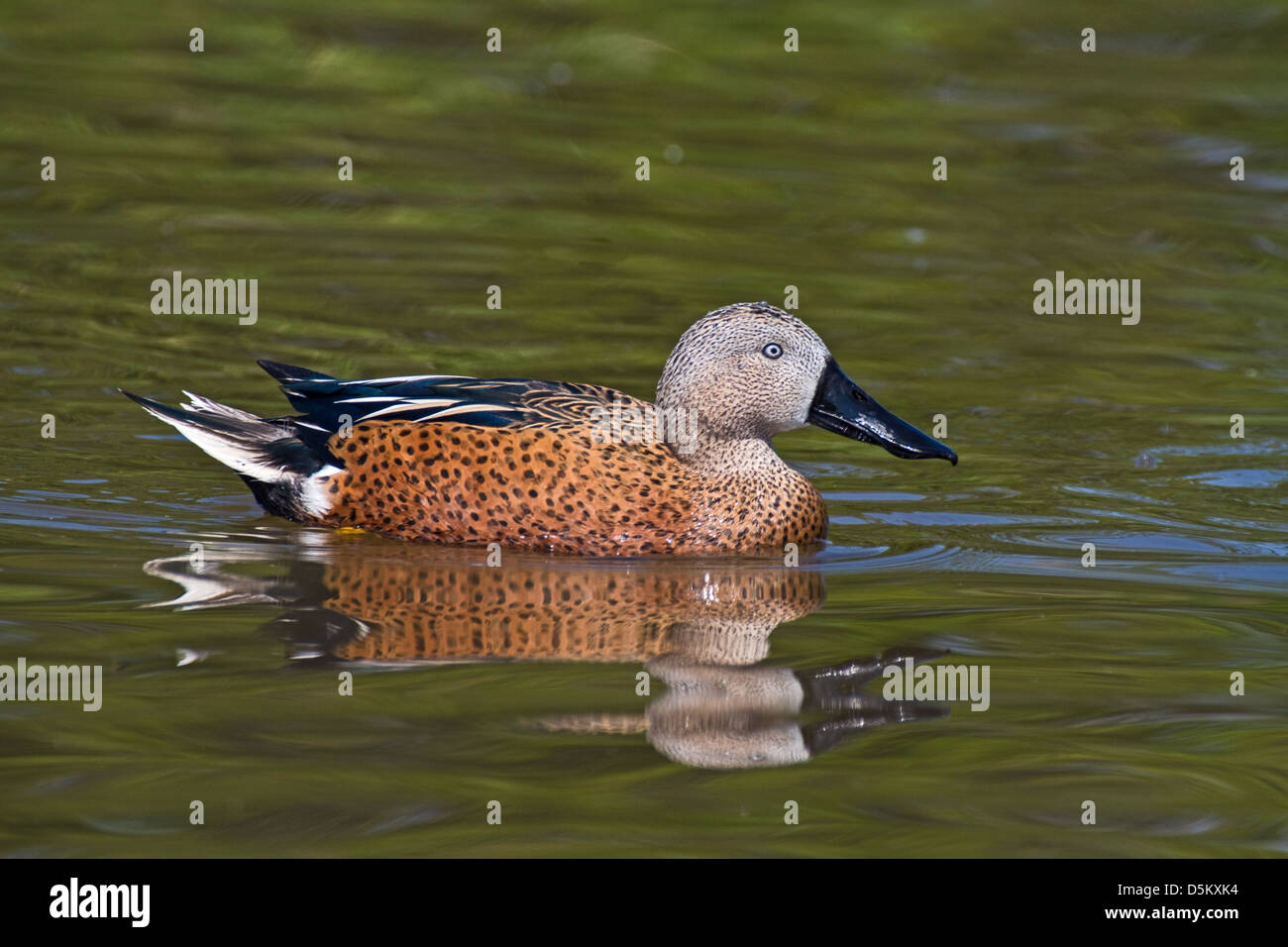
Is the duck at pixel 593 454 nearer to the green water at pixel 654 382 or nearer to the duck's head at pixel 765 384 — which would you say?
the duck's head at pixel 765 384

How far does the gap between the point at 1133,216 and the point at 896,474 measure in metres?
5.33

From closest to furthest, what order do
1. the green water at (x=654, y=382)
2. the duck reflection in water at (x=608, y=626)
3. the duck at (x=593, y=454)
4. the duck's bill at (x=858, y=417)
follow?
the green water at (x=654, y=382), the duck reflection in water at (x=608, y=626), the duck at (x=593, y=454), the duck's bill at (x=858, y=417)

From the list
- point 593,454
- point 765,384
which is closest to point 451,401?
point 593,454

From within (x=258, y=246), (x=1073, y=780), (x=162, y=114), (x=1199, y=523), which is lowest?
(x=1073, y=780)

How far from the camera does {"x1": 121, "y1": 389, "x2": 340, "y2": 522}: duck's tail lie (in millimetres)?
8797

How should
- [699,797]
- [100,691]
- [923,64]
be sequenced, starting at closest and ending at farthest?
1. [699,797]
2. [100,691]
3. [923,64]

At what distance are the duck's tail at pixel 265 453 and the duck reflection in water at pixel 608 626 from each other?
417mm

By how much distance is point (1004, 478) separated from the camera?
9898mm

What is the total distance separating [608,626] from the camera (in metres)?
7.21

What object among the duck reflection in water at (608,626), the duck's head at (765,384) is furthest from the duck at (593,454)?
the duck reflection in water at (608,626)

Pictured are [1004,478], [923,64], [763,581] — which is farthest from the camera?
[923,64]

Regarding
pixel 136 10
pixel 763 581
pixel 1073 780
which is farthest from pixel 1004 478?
pixel 136 10

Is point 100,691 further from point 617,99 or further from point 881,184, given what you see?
point 617,99

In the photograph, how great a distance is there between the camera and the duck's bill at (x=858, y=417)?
28.6 feet
